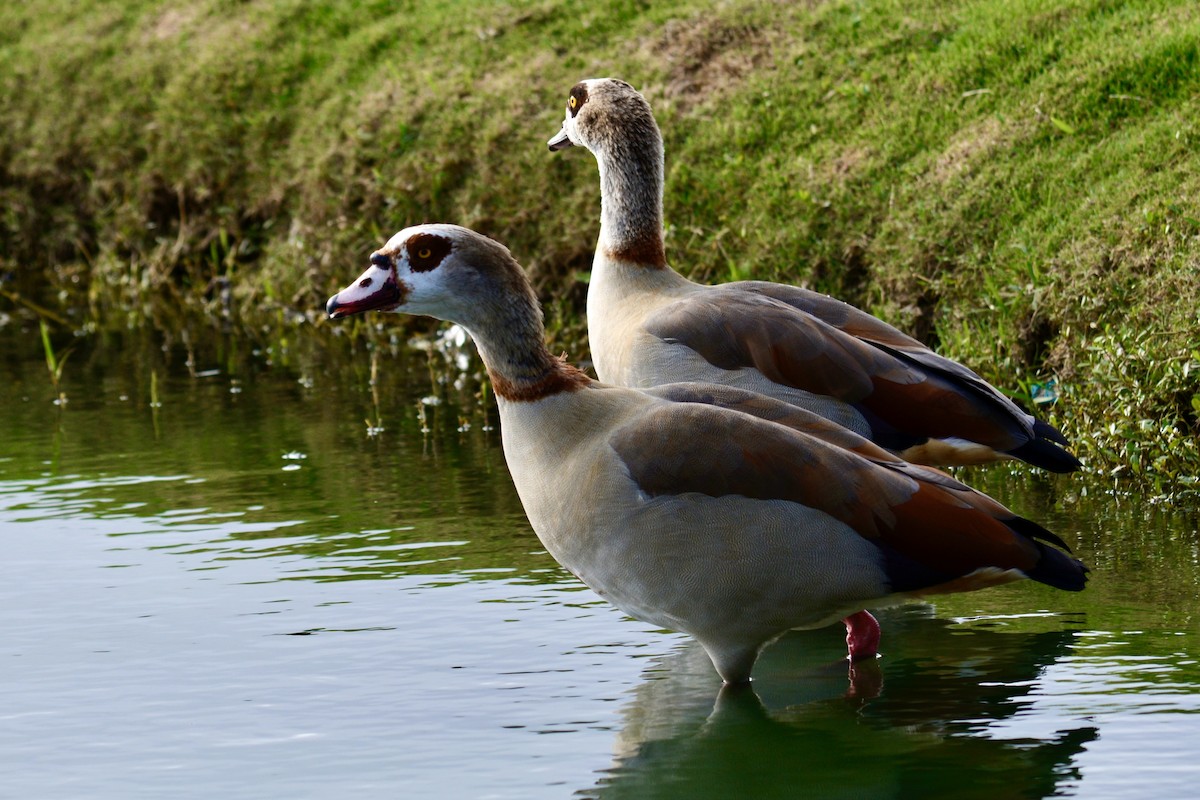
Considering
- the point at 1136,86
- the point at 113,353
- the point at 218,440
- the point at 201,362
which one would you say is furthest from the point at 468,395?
the point at 1136,86

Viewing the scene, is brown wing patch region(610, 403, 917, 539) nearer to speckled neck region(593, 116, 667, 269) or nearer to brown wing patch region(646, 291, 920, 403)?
brown wing patch region(646, 291, 920, 403)

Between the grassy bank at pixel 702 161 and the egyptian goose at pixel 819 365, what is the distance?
102 cm

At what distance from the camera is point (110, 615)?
6273 mm

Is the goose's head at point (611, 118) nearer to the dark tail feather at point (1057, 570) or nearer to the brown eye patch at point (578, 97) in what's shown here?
the brown eye patch at point (578, 97)

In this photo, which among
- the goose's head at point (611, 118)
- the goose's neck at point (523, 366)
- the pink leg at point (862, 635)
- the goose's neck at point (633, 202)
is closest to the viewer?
the goose's neck at point (523, 366)

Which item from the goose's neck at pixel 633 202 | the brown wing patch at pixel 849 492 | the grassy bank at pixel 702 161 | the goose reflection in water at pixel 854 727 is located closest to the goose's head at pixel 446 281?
the brown wing patch at pixel 849 492

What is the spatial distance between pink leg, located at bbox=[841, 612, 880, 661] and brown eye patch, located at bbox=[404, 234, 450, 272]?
69.0 inches

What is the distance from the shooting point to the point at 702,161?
10.2 metres

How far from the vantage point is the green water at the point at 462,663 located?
4.75m

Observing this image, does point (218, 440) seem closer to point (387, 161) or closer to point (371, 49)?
point (387, 161)

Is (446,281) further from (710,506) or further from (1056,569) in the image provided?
(1056,569)

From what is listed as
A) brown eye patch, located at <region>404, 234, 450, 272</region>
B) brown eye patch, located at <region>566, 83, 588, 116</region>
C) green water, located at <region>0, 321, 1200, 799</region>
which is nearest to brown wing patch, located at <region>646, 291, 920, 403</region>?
green water, located at <region>0, 321, 1200, 799</region>

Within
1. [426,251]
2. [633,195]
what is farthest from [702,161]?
Answer: [426,251]

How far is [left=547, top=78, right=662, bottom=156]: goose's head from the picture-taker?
749 cm
